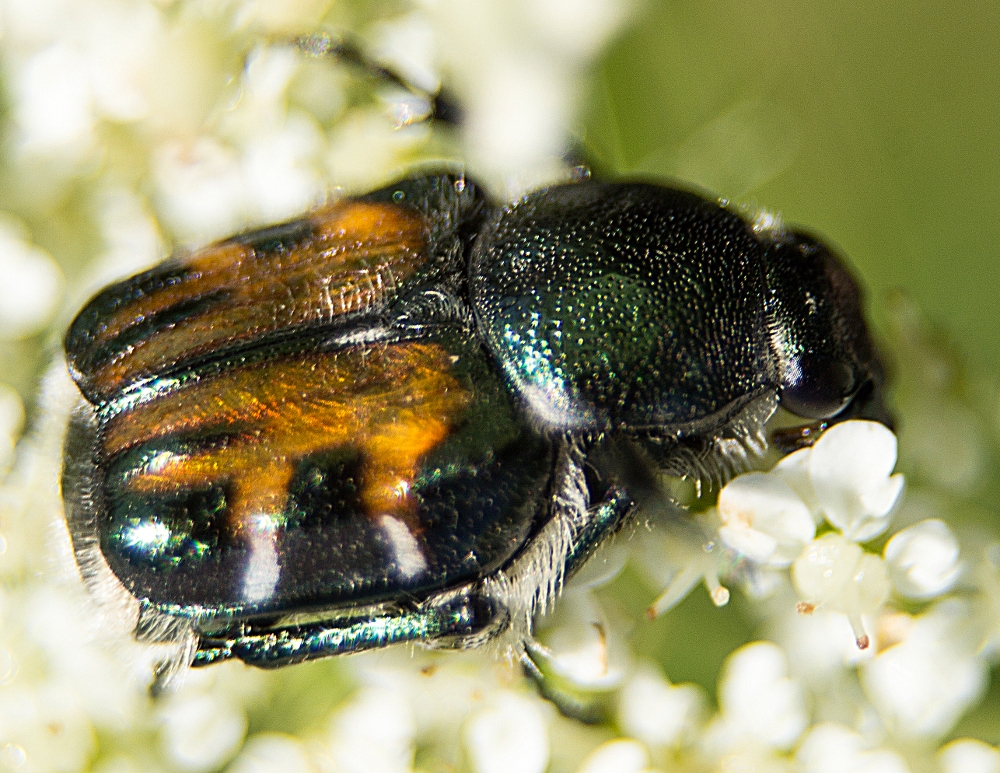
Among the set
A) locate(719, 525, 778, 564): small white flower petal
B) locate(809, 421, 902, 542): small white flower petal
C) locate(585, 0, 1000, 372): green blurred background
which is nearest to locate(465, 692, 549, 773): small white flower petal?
locate(719, 525, 778, 564): small white flower petal

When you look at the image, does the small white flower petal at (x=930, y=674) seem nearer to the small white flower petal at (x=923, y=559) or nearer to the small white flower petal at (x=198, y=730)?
the small white flower petal at (x=923, y=559)

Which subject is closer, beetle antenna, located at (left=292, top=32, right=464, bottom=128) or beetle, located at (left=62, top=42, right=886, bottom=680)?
beetle, located at (left=62, top=42, right=886, bottom=680)

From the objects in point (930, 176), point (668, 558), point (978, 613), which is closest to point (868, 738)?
point (978, 613)

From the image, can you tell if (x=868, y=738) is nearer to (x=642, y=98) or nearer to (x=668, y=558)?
(x=668, y=558)

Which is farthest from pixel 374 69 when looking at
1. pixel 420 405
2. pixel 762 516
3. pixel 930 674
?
pixel 930 674

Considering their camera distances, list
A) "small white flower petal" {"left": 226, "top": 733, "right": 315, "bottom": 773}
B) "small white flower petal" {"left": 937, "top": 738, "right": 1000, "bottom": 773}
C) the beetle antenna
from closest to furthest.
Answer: "small white flower petal" {"left": 937, "top": 738, "right": 1000, "bottom": 773}
"small white flower petal" {"left": 226, "top": 733, "right": 315, "bottom": 773}
the beetle antenna

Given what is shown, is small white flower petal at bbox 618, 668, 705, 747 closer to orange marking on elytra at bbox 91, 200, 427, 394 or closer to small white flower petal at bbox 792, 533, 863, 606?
small white flower petal at bbox 792, 533, 863, 606

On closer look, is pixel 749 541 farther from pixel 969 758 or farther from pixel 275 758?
pixel 275 758
